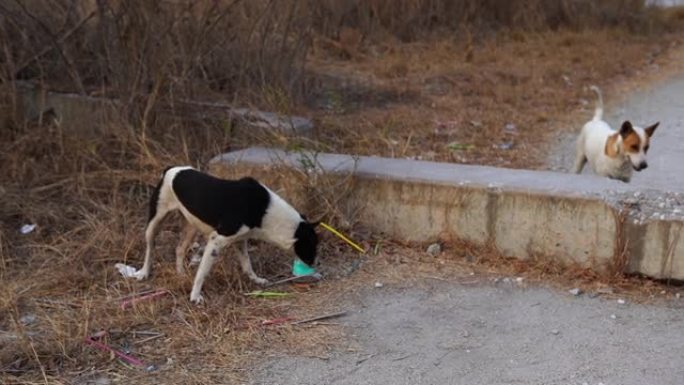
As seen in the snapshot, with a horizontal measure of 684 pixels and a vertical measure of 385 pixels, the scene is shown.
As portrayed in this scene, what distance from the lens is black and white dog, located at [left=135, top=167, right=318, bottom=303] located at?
4.25 metres

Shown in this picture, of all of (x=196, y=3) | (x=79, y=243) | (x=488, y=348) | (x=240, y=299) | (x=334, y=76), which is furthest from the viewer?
(x=334, y=76)

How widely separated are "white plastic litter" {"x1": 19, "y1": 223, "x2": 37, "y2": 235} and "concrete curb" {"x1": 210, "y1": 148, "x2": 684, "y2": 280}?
4.10 feet

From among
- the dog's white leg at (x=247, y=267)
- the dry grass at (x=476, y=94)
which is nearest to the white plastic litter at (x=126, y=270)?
the dog's white leg at (x=247, y=267)

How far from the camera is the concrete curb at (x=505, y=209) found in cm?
462

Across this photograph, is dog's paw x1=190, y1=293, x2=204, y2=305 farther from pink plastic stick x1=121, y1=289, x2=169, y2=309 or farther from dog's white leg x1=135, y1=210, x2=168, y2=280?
dog's white leg x1=135, y1=210, x2=168, y2=280

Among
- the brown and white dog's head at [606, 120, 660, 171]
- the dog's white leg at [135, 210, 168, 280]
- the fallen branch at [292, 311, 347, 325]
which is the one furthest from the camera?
the brown and white dog's head at [606, 120, 660, 171]

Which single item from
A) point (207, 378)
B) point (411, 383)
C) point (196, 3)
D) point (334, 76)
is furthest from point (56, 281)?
point (334, 76)

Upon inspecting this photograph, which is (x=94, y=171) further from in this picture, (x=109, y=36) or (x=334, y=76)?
(x=334, y=76)

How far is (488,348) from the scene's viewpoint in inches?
157

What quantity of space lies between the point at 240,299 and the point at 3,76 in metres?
3.77

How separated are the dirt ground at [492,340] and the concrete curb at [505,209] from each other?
30 centimetres

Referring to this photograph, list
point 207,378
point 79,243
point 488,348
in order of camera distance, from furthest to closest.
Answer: point 79,243, point 488,348, point 207,378

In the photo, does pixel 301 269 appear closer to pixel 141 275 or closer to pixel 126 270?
pixel 141 275

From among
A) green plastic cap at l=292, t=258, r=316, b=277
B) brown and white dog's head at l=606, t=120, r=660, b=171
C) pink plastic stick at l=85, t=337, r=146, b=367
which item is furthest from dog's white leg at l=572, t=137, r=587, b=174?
pink plastic stick at l=85, t=337, r=146, b=367
